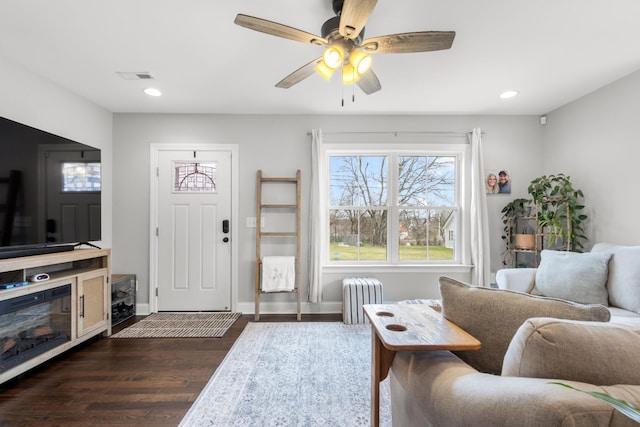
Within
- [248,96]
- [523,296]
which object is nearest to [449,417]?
[523,296]

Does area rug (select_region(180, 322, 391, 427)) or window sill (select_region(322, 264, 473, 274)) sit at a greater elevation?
window sill (select_region(322, 264, 473, 274))

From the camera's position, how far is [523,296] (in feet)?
3.23

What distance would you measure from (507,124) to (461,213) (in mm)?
1263

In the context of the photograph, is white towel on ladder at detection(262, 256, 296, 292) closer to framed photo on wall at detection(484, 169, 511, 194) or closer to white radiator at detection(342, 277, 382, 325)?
white radiator at detection(342, 277, 382, 325)

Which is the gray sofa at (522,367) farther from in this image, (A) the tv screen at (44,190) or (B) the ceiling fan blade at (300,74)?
(A) the tv screen at (44,190)

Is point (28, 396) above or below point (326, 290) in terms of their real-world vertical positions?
below

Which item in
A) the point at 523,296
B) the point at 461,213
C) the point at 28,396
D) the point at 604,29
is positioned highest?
the point at 604,29

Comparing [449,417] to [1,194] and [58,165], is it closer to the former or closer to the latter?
[1,194]

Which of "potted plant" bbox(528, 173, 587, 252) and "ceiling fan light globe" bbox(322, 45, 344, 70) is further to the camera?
"potted plant" bbox(528, 173, 587, 252)

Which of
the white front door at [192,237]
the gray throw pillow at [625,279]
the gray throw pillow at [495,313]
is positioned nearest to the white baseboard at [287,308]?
the white front door at [192,237]

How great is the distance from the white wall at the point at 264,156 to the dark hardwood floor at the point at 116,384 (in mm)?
1046

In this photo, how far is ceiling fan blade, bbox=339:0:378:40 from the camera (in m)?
1.34

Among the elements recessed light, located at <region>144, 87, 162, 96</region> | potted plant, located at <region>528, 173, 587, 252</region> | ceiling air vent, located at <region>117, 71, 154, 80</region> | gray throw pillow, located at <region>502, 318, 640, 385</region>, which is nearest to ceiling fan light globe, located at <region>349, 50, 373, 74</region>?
gray throw pillow, located at <region>502, 318, 640, 385</region>

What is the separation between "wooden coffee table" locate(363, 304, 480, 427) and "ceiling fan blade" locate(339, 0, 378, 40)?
1.42m
